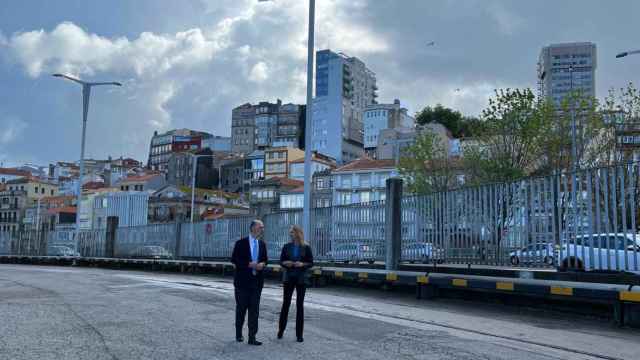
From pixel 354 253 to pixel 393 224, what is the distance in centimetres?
309

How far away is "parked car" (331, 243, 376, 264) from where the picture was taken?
21203 mm

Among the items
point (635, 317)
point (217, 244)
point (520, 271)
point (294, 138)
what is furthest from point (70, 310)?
point (294, 138)

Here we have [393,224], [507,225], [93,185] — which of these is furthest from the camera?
[93,185]

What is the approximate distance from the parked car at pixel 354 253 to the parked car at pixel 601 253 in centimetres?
750

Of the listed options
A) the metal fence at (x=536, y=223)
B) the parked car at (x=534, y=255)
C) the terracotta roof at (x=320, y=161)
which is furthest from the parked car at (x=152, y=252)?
the terracotta roof at (x=320, y=161)

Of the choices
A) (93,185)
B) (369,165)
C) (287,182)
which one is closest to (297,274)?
(369,165)

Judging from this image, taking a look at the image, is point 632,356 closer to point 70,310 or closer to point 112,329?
point 112,329

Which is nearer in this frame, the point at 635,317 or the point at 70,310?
the point at 635,317

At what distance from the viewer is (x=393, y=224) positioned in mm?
19469

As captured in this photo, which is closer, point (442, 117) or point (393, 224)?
point (393, 224)

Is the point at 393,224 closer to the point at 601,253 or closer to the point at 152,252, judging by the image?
the point at 601,253

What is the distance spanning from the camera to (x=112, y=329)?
10.7 metres

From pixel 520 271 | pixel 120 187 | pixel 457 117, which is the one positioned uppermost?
pixel 457 117

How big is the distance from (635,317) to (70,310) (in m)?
10.6
